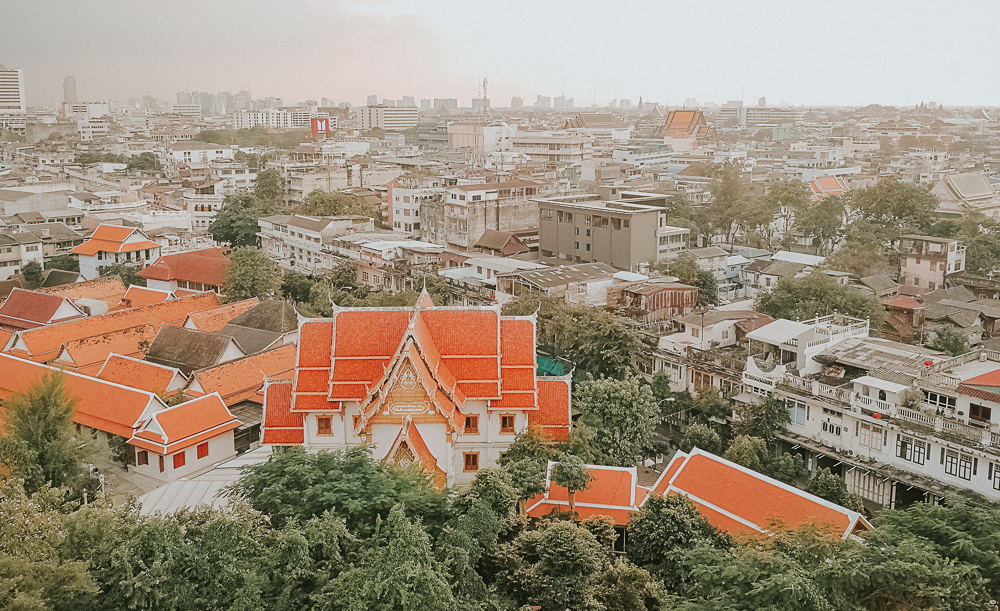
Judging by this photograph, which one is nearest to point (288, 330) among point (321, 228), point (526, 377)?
point (526, 377)

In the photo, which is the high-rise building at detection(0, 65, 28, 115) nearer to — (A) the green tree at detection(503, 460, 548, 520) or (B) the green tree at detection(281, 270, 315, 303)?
(B) the green tree at detection(281, 270, 315, 303)

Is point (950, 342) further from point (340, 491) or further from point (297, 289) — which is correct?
point (297, 289)

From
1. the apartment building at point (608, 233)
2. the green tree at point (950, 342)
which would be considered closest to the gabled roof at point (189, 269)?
the apartment building at point (608, 233)

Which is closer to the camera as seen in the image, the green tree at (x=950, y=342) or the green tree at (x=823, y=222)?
the green tree at (x=950, y=342)

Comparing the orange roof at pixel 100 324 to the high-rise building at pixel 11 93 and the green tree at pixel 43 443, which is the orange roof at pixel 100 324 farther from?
the high-rise building at pixel 11 93

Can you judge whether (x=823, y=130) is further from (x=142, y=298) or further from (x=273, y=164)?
(x=142, y=298)

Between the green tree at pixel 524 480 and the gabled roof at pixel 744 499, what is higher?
the green tree at pixel 524 480

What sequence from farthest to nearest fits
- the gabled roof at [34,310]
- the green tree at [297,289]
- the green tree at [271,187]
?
the green tree at [271,187], the green tree at [297,289], the gabled roof at [34,310]

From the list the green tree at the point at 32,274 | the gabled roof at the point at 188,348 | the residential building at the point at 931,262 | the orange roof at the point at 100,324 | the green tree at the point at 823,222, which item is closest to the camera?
the gabled roof at the point at 188,348
